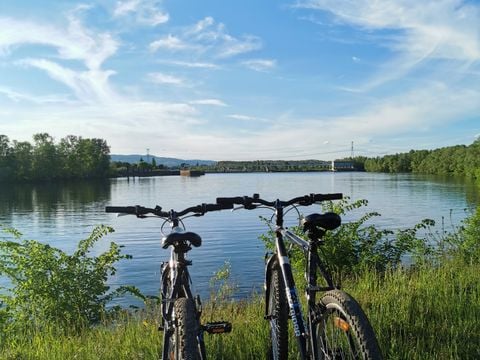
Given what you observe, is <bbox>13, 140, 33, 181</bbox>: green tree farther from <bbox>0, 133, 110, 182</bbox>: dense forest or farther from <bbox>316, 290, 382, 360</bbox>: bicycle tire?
<bbox>316, 290, 382, 360</bbox>: bicycle tire

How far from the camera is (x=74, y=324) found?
6.86 m

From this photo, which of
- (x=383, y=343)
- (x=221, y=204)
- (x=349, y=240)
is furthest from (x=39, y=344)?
(x=349, y=240)

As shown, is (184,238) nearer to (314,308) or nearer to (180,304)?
(180,304)

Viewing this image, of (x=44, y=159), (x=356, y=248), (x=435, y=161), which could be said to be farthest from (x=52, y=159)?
(x=356, y=248)

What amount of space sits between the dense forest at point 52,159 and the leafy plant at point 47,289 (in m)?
115

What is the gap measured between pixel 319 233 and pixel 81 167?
144 metres

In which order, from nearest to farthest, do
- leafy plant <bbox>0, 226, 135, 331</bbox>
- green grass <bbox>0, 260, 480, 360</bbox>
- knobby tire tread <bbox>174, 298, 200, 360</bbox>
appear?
knobby tire tread <bbox>174, 298, 200, 360</bbox> → green grass <bbox>0, 260, 480, 360</bbox> → leafy plant <bbox>0, 226, 135, 331</bbox>

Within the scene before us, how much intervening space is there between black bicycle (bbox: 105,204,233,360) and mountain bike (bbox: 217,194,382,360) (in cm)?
48

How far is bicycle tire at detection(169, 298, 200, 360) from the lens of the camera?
2.36 meters

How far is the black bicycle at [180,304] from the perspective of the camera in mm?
2413

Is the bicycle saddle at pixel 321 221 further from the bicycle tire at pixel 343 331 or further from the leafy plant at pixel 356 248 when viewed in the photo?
the leafy plant at pixel 356 248

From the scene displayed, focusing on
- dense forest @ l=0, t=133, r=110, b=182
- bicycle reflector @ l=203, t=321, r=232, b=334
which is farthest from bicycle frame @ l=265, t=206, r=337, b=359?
dense forest @ l=0, t=133, r=110, b=182

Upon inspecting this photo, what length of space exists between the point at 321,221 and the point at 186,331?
42.3 inches

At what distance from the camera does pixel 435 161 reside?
140375 millimetres
